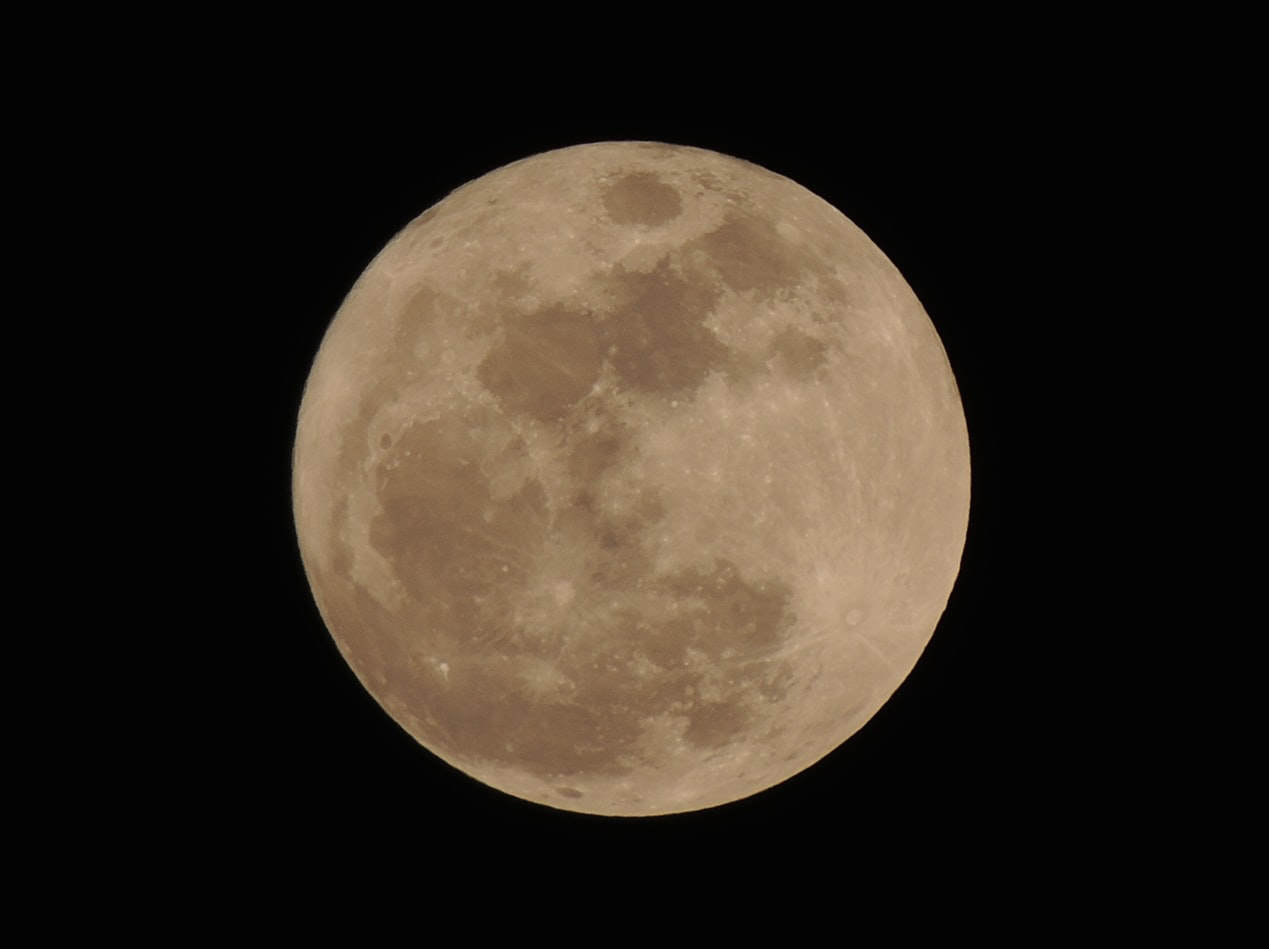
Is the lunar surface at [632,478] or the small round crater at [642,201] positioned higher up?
the small round crater at [642,201]

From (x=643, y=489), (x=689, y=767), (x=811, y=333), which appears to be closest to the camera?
(x=643, y=489)

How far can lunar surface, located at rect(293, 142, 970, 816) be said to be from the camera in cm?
417

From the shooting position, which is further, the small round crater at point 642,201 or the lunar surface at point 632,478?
the small round crater at point 642,201

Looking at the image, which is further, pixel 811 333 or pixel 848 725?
pixel 848 725

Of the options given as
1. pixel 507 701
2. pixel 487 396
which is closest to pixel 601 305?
pixel 487 396

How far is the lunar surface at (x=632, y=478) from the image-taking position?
13.7 feet

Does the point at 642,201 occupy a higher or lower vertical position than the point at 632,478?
higher

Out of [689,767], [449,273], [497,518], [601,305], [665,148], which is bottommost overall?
[689,767]

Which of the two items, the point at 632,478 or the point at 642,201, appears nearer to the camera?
the point at 632,478

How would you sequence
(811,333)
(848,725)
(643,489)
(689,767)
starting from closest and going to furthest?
(643,489), (811,333), (689,767), (848,725)

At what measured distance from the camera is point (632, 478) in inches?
162

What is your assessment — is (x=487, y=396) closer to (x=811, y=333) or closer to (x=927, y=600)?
(x=811, y=333)

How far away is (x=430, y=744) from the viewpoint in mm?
5160

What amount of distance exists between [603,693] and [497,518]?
0.81 metres
